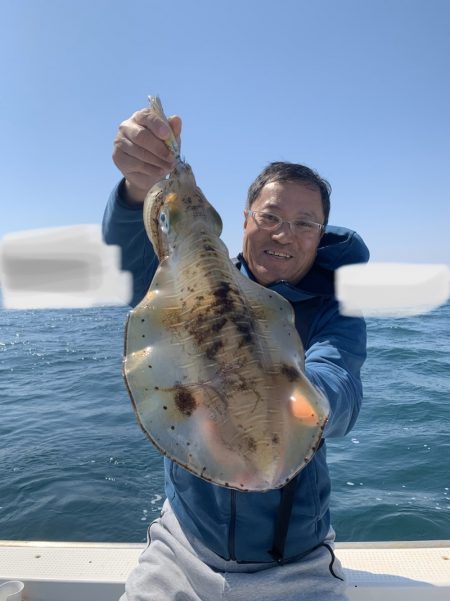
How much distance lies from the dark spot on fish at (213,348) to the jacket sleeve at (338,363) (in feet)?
1.62

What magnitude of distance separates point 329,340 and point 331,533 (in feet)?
3.47

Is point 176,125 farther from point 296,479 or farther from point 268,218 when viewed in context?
point 296,479

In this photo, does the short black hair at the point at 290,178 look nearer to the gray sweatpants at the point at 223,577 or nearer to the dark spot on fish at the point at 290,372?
the dark spot on fish at the point at 290,372

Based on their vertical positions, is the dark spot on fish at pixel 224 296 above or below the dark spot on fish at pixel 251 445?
above

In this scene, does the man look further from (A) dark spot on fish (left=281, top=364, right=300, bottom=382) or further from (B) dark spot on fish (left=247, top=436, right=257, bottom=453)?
(B) dark spot on fish (left=247, top=436, right=257, bottom=453)

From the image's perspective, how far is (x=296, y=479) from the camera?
234 cm

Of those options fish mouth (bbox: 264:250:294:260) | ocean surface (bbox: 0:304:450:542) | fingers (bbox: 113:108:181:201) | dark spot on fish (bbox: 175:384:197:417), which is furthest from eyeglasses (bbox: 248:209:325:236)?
ocean surface (bbox: 0:304:450:542)

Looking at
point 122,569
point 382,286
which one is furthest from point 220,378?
point 382,286

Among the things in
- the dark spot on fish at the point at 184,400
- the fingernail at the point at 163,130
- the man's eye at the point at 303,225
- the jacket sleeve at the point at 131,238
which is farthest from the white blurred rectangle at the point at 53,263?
the dark spot on fish at the point at 184,400

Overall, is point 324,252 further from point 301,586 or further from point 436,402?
point 436,402

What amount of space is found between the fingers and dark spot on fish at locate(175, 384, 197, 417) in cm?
104

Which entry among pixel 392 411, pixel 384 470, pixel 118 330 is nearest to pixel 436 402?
pixel 392 411

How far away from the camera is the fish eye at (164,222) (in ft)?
5.48

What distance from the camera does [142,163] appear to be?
2.10 m
